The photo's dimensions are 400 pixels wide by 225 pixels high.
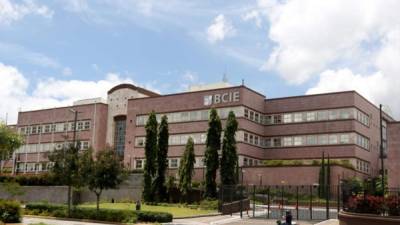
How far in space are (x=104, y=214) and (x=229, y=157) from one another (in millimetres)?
17837

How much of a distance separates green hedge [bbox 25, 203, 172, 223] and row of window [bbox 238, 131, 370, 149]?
3175cm

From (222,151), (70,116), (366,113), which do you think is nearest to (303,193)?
(222,151)

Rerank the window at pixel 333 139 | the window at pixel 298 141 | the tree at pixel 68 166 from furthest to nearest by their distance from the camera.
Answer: the window at pixel 298 141 < the window at pixel 333 139 < the tree at pixel 68 166

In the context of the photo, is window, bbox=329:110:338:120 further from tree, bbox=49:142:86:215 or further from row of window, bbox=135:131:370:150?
tree, bbox=49:142:86:215

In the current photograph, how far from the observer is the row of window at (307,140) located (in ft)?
219

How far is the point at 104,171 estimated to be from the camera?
1663 inches

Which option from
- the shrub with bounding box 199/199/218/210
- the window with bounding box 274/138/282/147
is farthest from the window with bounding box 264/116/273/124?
the shrub with bounding box 199/199/218/210

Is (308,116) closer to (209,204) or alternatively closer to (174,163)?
(174,163)

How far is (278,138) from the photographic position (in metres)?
72.5

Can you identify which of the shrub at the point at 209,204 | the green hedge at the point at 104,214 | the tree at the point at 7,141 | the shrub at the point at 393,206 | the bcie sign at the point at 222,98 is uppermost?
the bcie sign at the point at 222,98

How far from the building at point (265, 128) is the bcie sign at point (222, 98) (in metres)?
0.12

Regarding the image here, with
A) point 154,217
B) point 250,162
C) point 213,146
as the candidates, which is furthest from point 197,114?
point 154,217

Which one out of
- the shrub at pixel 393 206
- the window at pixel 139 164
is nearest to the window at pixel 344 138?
the window at pixel 139 164

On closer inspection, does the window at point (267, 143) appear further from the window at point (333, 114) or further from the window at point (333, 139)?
the window at point (333, 114)
